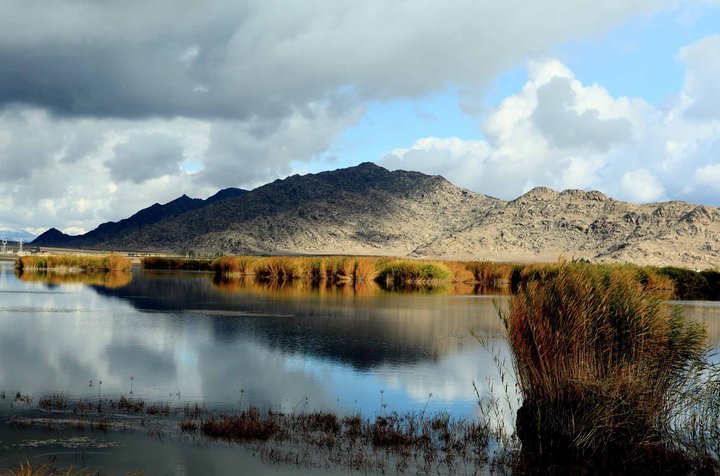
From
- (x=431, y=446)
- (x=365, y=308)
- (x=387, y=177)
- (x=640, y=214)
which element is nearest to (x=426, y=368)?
(x=431, y=446)

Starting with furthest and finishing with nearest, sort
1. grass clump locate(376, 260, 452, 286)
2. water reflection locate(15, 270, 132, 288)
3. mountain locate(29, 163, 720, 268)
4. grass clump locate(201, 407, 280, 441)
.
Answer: mountain locate(29, 163, 720, 268) < grass clump locate(376, 260, 452, 286) < water reflection locate(15, 270, 132, 288) < grass clump locate(201, 407, 280, 441)

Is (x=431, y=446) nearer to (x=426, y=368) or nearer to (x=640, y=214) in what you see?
(x=426, y=368)

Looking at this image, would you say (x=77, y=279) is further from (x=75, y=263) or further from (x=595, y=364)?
(x=595, y=364)

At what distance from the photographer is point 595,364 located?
31.5ft

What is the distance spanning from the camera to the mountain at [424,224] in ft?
310

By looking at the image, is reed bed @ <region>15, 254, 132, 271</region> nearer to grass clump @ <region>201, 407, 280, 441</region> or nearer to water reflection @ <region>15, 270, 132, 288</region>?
water reflection @ <region>15, 270, 132, 288</region>

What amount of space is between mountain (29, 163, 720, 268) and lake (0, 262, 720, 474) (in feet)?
226

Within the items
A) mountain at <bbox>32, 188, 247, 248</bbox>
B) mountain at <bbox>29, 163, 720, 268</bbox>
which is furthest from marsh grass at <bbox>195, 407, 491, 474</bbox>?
mountain at <bbox>32, 188, 247, 248</bbox>

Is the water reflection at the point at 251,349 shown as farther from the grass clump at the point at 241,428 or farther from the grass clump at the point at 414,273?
the grass clump at the point at 414,273

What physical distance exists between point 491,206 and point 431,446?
424 feet

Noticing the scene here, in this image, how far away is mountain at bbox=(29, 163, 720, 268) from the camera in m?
94.4

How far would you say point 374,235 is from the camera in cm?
12225

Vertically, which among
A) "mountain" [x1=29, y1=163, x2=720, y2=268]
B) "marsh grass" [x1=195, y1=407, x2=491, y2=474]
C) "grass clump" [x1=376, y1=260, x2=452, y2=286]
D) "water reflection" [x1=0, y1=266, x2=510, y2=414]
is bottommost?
"marsh grass" [x1=195, y1=407, x2=491, y2=474]

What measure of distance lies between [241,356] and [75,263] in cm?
4753
